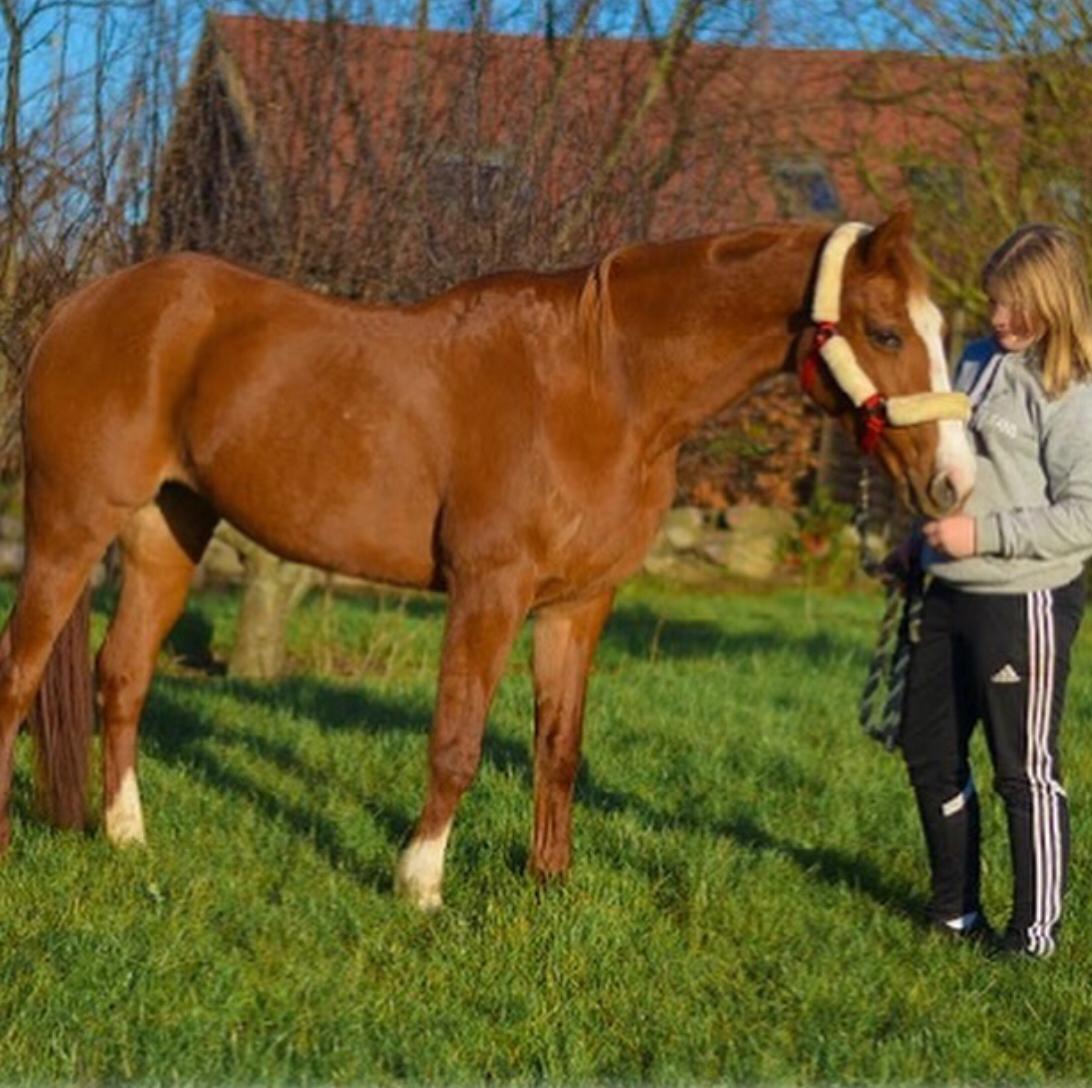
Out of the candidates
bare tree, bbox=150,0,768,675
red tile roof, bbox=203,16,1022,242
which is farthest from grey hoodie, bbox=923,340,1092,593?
red tile roof, bbox=203,16,1022,242

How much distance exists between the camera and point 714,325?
4.59 metres

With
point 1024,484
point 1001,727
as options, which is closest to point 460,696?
point 1001,727

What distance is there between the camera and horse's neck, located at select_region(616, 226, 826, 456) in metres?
4.50

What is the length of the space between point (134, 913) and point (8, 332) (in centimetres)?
292

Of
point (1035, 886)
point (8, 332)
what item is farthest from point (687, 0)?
point (1035, 886)

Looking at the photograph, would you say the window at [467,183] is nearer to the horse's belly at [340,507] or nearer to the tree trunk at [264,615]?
the tree trunk at [264,615]

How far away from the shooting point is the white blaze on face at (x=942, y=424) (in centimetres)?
421

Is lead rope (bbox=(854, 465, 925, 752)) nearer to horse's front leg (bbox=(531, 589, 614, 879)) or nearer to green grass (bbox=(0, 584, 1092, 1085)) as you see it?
green grass (bbox=(0, 584, 1092, 1085))

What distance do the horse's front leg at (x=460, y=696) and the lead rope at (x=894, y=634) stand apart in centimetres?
93

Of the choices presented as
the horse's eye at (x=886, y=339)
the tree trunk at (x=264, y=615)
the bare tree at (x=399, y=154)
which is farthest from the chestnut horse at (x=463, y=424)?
the tree trunk at (x=264, y=615)

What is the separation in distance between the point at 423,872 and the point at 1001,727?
1533 millimetres

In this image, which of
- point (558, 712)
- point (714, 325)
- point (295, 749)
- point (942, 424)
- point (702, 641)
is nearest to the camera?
point (942, 424)

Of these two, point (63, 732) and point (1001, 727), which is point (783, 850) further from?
point (63, 732)

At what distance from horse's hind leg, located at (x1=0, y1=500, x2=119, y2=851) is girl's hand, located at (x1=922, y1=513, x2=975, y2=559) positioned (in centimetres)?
231
